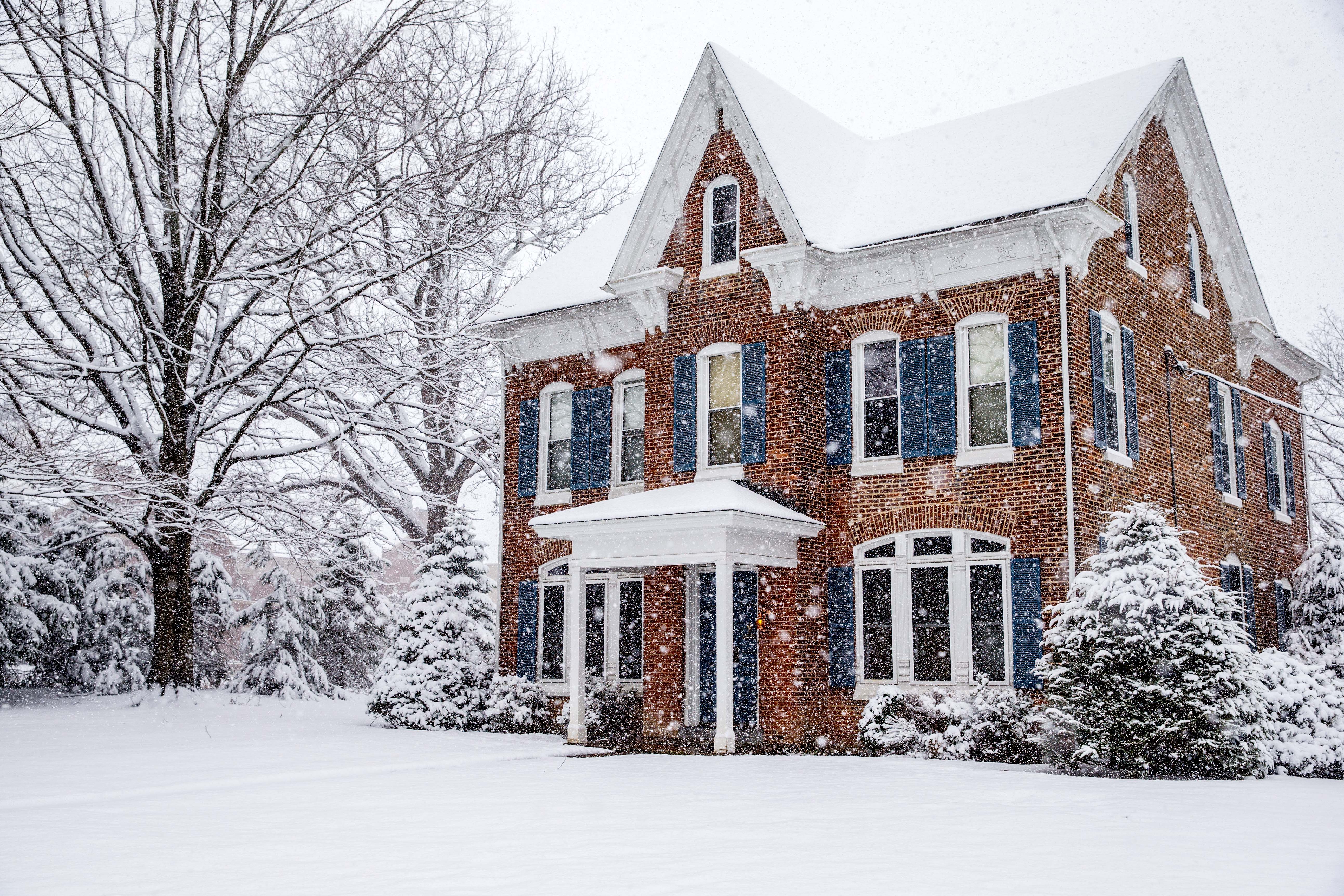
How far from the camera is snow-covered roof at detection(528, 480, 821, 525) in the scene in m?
16.5

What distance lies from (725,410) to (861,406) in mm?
2162

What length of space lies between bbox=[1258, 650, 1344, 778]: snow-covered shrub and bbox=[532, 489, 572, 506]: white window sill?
36.8 ft

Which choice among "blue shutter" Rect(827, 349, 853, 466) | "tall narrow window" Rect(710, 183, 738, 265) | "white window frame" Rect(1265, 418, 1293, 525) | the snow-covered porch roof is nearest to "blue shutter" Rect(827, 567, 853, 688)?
the snow-covered porch roof

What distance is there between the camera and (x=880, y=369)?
1786 cm

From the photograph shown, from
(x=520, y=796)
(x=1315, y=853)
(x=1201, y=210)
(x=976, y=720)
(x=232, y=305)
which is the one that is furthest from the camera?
(x=232, y=305)

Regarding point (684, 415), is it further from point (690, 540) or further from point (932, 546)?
point (932, 546)

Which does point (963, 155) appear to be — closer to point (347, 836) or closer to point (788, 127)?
point (788, 127)

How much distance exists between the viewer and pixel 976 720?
49.5 feet

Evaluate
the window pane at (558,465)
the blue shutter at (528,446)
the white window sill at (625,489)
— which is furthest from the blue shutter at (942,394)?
the blue shutter at (528,446)

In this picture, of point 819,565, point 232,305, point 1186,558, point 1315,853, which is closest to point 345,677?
point 232,305

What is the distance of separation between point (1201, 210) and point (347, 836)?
18.4 m

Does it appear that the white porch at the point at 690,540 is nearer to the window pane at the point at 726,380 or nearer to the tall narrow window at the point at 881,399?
the window pane at the point at 726,380

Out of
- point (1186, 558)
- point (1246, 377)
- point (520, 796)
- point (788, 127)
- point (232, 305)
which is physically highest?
point (788, 127)

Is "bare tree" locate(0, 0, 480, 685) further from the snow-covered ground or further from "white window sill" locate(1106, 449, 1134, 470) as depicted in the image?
"white window sill" locate(1106, 449, 1134, 470)
